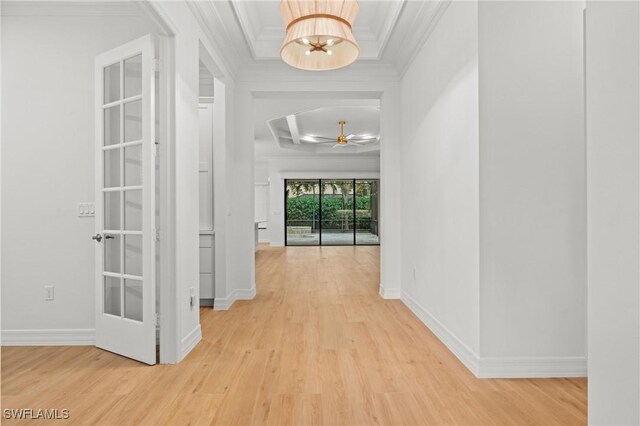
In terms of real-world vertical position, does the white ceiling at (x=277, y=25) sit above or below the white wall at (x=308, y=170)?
above

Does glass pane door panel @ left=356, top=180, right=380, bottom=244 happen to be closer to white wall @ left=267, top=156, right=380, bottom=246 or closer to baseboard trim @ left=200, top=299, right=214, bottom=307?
white wall @ left=267, top=156, right=380, bottom=246

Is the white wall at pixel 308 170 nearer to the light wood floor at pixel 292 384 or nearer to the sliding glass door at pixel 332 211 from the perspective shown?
the sliding glass door at pixel 332 211

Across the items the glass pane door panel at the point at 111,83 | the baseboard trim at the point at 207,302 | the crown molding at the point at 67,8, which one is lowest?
the baseboard trim at the point at 207,302

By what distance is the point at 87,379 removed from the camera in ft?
7.57

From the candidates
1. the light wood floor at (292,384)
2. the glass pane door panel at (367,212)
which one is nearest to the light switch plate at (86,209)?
the light wood floor at (292,384)

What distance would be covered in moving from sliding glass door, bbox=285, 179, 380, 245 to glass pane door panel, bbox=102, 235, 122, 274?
28.9 ft

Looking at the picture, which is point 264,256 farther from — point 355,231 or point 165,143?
point 165,143

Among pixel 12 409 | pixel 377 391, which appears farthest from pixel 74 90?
pixel 377 391

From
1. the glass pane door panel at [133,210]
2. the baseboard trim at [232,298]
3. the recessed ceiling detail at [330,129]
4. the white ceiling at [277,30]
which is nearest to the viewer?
the glass pane door panel at [133,210]

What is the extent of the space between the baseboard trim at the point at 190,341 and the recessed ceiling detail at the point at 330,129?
4715 millimetres

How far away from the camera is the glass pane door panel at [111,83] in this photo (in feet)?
9.14

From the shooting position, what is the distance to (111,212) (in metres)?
2.83

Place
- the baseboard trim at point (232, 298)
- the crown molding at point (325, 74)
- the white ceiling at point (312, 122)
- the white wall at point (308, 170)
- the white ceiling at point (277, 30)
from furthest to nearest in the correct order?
the white wall at point (308, 170) < the white ceiling at point (312, 122) < the crown molding at point (325, 74) < the baseboard trim at point (232, 298) < the white ceiling at point (277, 30)

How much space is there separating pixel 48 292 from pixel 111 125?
1454 millimetres
